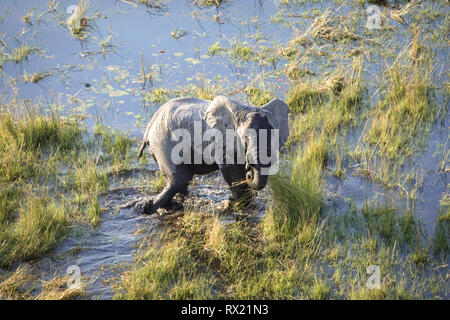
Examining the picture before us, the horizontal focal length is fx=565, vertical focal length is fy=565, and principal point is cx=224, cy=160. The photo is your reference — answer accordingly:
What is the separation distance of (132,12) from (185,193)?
591cm

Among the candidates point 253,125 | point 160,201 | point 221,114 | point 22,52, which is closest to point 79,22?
point 22,52

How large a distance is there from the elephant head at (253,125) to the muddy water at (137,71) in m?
1.04

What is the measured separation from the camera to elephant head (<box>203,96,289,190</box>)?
5289 mm

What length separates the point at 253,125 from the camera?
5344mm

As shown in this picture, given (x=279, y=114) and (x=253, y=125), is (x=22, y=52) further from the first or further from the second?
(x=253, y=125)

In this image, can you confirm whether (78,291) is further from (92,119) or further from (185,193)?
(92,119)

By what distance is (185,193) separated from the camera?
661 centimetres

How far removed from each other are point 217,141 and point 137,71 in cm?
402

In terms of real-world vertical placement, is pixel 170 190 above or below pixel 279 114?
below

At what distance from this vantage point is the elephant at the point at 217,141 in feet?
17.6

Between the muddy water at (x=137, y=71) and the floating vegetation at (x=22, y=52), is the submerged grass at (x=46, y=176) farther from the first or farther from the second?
the floating vegetation at (x=22, y=52)

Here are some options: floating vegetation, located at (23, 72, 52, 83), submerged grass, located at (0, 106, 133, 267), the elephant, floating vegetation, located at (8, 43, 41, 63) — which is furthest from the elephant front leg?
floating vegetation, located at (8, 43, 41, 63)

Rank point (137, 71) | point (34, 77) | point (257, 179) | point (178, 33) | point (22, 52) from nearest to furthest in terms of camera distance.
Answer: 1. point (257, 179)
2. point (34, 77)
3. point (137, 71)
4. point (22, 52)
5. point (178, 33)

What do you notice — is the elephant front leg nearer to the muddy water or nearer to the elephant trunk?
the muddy water
